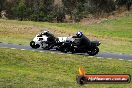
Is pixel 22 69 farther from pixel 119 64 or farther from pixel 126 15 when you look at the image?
pixel 126 15

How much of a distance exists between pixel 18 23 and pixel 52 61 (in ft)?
85.6

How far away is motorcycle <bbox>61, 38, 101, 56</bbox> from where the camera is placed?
2944 centimetres

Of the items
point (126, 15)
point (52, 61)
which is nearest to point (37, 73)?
point (52, 61)

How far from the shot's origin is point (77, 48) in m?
29.4

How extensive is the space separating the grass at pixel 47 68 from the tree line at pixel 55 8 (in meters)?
46.2

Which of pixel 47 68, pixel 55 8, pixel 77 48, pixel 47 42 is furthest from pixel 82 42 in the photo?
pixel 55 8

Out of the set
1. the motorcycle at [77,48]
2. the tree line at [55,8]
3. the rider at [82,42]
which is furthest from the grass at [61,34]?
the tree line at [55,8]

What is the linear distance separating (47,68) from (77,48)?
593 centimetres

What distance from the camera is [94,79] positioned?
571 inches

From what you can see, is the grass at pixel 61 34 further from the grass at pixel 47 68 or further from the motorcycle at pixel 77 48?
the grass at pixel 47 68

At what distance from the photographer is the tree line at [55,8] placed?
244ft

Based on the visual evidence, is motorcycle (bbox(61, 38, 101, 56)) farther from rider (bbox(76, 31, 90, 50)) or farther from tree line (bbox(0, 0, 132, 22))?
tree line (bbox(0, 0, 132, 22))

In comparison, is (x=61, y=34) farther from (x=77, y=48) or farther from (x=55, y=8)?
(x=55, y=8)

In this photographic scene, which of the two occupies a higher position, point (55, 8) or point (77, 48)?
point (55, 8)
